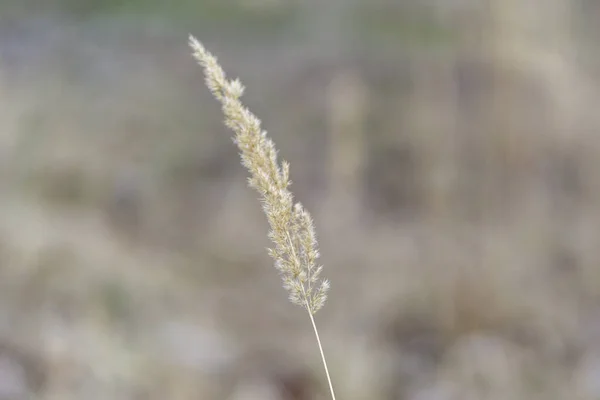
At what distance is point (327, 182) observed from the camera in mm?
2410

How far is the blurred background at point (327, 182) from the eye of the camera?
204cm

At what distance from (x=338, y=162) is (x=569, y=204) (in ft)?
3.45

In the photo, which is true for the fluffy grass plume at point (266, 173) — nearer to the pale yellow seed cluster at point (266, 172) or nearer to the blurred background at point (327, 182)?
the pale yellow seed cluster at point (266, 172)

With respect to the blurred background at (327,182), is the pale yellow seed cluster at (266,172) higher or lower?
lower

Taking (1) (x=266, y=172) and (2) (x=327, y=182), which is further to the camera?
(2) (x=327, y=182)

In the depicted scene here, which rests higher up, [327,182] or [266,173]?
[327,182]

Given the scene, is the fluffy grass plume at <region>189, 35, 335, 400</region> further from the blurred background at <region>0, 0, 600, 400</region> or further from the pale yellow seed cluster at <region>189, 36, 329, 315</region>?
the blurred background at <region>0, 0, 600, 400</region>

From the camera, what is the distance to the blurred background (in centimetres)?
204

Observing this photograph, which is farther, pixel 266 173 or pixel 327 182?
pixel 327 182

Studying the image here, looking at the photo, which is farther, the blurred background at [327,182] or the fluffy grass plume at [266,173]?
the blurred background at [327,182]

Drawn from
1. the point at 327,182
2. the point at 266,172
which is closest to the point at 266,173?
the point at 266,172

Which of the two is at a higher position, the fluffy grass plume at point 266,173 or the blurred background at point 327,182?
the blurred background at point 327,182

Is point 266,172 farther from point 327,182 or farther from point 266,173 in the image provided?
point 327,182

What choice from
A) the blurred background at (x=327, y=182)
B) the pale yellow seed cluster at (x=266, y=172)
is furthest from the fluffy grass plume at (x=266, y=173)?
the blurred background at (x=327, y=182)
